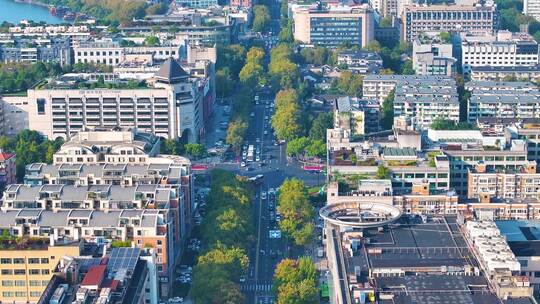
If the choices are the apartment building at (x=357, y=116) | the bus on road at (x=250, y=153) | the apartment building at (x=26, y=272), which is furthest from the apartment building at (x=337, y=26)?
the apartment building at (x=26, y=272)

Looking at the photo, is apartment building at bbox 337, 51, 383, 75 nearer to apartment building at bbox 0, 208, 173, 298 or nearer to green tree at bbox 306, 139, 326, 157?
green tree at bbox 306, 139, 326, 157

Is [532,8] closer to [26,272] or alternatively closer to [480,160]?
[480,160]

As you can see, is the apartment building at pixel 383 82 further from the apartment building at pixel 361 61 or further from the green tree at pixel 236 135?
the green tree at pixel 236 135

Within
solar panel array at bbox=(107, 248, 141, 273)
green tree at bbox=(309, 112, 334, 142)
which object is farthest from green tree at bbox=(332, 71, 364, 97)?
solar panel array at bbox=(107, 248, 141, 273)

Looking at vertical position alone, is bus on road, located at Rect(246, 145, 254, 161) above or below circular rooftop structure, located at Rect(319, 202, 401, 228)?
below

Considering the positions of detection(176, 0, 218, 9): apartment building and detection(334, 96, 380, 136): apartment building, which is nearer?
detection(334, 96, 380, 136): apartment building

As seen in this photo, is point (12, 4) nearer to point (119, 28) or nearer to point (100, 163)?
point (119, 28)

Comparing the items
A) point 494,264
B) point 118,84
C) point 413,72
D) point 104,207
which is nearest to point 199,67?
point 118,84

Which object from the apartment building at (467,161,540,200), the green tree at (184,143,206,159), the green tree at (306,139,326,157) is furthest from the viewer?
the green tree at (184,143,206,159)
